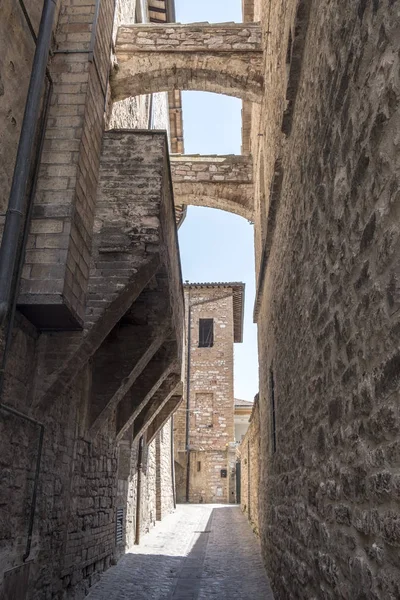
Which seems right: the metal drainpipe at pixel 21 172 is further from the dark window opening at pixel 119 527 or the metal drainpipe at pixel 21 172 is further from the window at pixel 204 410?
the window at pixel 204 410

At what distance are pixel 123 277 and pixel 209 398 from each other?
20.5m

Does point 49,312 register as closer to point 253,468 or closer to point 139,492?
point 139,492

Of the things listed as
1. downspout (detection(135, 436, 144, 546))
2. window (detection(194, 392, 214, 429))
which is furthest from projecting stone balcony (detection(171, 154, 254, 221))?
window (detection(194, 392, 214, 429))

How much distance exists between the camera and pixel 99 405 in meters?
6.12

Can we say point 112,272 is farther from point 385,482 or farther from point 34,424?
point 385,482

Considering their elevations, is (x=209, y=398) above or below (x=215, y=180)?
below

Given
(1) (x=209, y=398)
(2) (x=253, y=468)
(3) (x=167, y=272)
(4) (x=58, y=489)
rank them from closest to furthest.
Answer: (4) (x=58, y=489) < (3) (x=167, y=272) < (2) (x=253, y=468) < (1) (x=209, y=398)

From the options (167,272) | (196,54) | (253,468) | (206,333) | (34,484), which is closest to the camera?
(34,484)

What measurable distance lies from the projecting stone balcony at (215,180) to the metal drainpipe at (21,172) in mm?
6518

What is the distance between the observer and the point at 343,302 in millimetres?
2439

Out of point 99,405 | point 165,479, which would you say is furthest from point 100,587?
point 165,479

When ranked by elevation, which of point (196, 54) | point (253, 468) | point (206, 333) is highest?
point (206, 333)

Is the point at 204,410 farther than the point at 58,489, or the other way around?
the point at 204,410

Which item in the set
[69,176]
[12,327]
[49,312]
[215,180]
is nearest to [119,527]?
[49,312]
